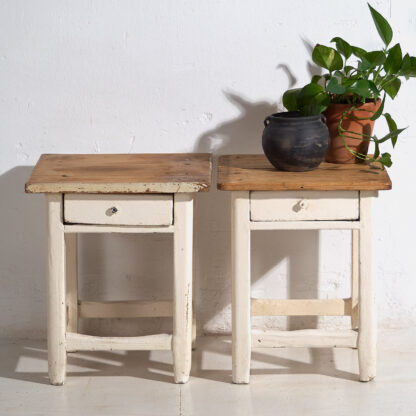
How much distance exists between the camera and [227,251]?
3.19 meters

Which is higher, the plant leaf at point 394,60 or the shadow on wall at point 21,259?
the plant leaf at point 394,60

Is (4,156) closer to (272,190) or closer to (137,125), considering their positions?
(137,125)

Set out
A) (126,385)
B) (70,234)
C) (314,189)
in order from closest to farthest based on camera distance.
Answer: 1. (314,189)
2. (126,385)
3. (70,234)

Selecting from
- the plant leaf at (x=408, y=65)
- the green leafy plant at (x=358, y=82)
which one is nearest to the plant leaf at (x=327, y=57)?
the green leafy plant at (x=358, y=82)

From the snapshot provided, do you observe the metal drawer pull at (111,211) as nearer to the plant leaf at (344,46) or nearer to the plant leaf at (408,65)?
the plant leaf at (344,46)

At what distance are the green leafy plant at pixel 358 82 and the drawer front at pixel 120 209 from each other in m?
0.57

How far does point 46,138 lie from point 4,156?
17 cm

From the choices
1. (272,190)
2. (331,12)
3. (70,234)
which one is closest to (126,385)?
(70,234)

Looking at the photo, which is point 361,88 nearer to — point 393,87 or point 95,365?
point 393,87

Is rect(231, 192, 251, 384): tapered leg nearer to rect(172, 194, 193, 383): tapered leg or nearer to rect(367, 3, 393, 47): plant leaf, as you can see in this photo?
rect(172, 194, 193, 383): tapered leg

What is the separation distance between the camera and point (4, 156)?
3.10 meters

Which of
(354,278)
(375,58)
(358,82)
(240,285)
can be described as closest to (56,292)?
(240,285)

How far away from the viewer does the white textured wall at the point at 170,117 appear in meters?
2.98

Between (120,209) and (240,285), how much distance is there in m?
0.45
